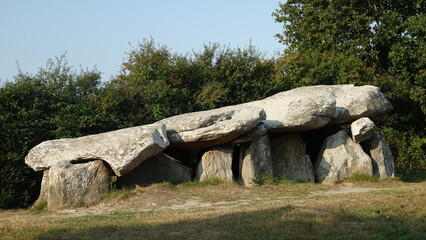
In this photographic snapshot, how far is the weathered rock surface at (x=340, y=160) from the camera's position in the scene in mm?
18797

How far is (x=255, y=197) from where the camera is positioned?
15.3 m

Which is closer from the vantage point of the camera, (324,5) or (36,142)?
(36,142)

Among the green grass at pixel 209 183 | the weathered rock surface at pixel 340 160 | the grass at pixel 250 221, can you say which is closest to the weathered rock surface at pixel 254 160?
the green grass at pixel 209 183

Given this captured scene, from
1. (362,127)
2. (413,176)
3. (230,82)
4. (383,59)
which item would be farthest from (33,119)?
(383,59)

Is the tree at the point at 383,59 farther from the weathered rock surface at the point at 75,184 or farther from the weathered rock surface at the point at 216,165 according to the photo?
the weathered rock surface at the point at 75,184

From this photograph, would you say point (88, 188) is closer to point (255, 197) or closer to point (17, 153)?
point (17, 153)

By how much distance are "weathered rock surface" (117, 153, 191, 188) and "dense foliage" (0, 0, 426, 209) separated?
9.69 ft

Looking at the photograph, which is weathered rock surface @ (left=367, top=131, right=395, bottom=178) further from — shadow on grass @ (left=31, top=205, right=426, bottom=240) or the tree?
shadow on grass @ (left=31, top=205, right=426, bottom=240)

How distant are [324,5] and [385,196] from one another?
1768 cm

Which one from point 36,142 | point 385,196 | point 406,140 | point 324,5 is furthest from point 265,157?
point 324,5

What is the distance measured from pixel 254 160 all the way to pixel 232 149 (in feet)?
2.63

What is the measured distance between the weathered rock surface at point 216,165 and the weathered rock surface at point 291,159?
2.52m

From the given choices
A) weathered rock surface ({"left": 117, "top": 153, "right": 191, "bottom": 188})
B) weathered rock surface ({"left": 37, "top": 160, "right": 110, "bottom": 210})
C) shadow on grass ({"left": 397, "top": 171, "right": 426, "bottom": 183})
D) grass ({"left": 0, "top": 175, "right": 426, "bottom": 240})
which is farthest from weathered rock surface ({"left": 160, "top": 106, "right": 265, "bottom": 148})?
shadow on grass ({"left": 397, "top": 171, "right": 426, "bottom": 183})

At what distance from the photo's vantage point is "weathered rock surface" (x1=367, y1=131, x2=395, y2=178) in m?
19.5
